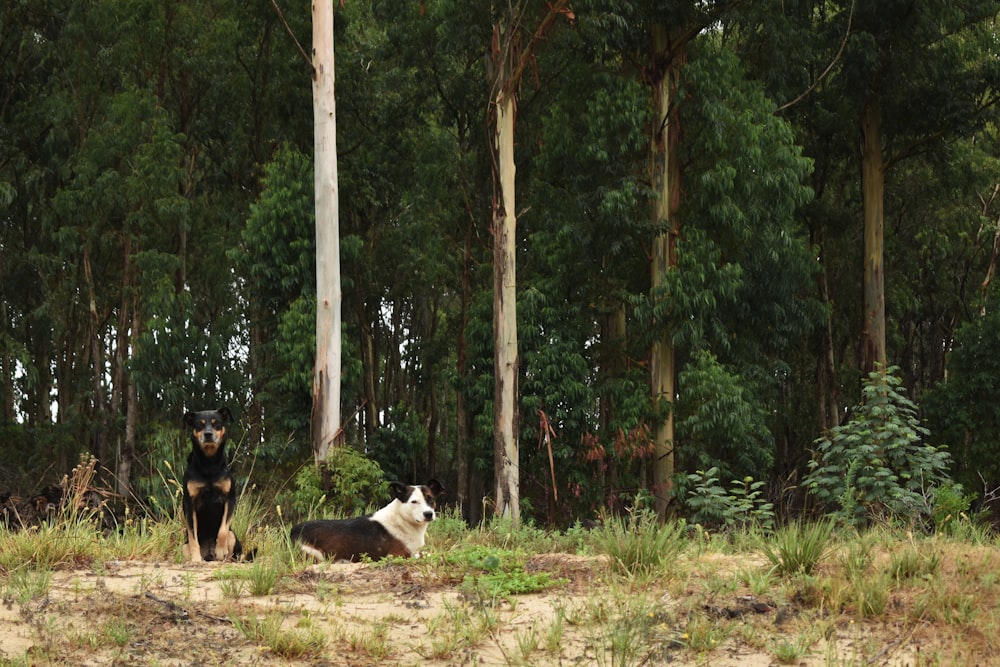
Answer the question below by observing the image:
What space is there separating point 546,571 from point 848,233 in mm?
27717

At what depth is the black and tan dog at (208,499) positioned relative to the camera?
9.87 metres

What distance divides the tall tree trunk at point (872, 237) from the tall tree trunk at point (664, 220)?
18.7ft

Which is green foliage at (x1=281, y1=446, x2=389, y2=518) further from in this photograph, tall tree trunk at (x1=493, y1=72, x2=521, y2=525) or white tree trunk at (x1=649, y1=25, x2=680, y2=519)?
white tree trunk at (x1=649, y1=25, x2=680, y2=519)

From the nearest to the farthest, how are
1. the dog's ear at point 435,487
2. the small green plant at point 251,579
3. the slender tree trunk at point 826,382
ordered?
the small green plant at point 251,579 → the dog's ear at point 435,487 → the slender tree trunk at point 826,382

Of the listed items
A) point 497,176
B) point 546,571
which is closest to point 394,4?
point 497,176

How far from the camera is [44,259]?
34.0 meters

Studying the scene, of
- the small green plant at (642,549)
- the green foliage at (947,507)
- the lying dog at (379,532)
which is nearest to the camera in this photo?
the small green plant at (642,549)

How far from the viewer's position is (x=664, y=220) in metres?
25.7

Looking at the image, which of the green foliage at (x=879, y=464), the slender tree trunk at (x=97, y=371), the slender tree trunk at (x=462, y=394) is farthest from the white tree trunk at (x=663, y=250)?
the slender tree trunk at (x=97, y=371)

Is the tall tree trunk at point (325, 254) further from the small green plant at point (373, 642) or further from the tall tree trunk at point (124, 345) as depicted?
the small green plant at point (373, 642)

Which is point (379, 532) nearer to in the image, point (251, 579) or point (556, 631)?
point (251, 579)

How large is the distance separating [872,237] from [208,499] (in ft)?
74.8

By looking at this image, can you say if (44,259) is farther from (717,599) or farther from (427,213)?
(717,599)

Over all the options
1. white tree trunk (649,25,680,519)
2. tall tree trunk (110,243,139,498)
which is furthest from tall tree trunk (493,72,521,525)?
tall tree trunk (110,243,139,498)
